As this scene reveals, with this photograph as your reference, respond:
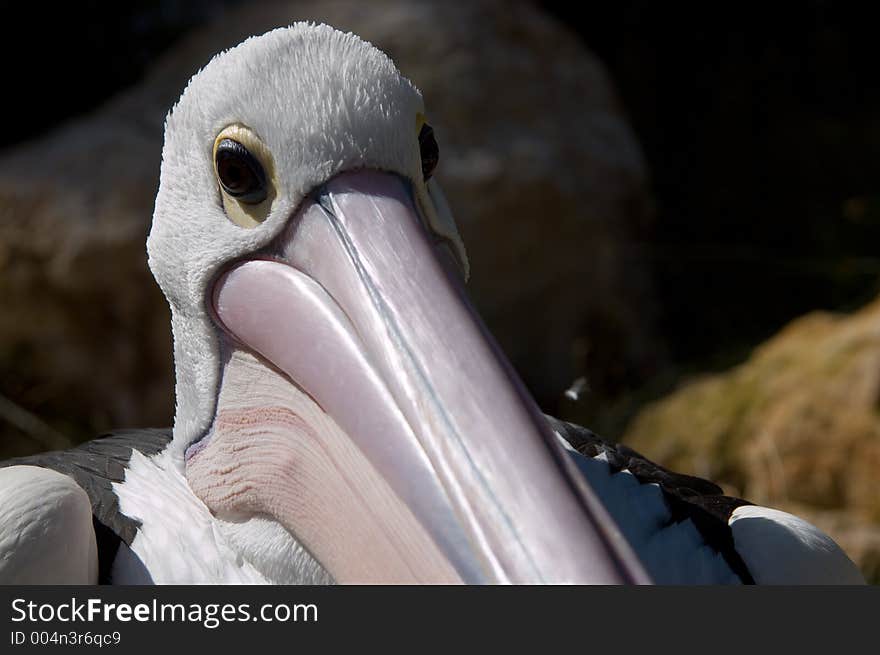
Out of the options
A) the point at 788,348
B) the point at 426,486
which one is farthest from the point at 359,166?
the point at 788,348

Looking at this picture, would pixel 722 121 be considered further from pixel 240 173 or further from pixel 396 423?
pixel 396 423

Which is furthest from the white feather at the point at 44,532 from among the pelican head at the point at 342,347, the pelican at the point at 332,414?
the pelican head at the point at 342,347

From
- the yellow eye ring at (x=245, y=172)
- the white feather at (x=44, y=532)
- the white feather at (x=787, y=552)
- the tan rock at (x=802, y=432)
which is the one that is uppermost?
the yellow eye ring at (x=245, y=172)

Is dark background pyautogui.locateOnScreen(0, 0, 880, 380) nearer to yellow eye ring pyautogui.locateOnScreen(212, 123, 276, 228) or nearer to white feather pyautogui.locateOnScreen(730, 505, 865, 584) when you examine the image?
white feather pyautogui.locateOnScreen(730, 505, 865, 584)

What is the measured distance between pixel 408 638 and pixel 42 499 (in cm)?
58

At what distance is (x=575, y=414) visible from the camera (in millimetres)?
4219

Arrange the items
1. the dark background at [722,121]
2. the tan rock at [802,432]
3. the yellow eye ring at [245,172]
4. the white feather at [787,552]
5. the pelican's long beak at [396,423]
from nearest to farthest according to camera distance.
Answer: the pelican's long beak at [396,423] → the yellow eye ring at [245,172] → the white feather at [787,552] → the tan rock at [802,432] → the dark background at [722,121]

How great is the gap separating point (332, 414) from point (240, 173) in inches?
15.2

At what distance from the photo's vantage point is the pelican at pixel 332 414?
4.56ft

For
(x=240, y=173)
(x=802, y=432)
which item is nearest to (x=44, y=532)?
(x=240, y=173)

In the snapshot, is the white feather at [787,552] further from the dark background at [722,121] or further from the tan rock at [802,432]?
the dark background at [722,121]

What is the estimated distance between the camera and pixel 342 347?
1.56 metres

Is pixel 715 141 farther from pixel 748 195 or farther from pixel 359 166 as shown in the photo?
pixel 359 166

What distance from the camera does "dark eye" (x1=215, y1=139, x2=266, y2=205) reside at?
5.53 ft
